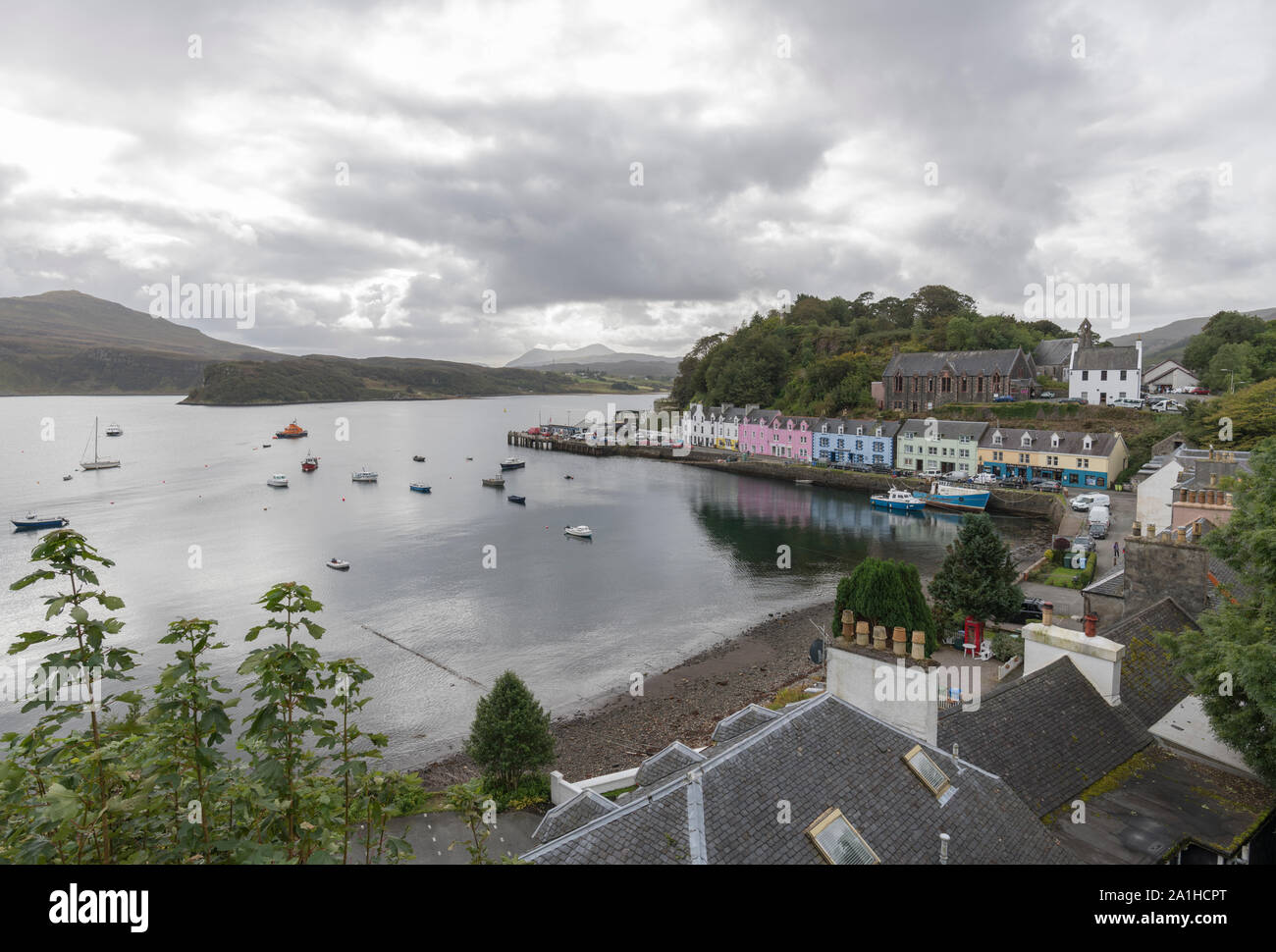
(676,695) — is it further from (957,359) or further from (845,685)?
(957,359)

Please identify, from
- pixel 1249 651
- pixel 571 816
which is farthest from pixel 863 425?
pixel 571 816

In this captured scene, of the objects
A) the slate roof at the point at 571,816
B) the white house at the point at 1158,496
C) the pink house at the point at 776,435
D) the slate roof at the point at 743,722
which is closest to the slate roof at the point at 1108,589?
the white house at the point at 1158,496

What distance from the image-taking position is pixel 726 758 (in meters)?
7.72

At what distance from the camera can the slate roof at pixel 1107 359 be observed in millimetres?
69225

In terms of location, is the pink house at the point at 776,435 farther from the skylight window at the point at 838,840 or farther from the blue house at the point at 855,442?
the skylight window at the point at 838,840

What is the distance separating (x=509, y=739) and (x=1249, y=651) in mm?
13868

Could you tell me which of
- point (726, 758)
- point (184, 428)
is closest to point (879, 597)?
point (726, 758)

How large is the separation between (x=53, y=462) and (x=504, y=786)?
329 ft

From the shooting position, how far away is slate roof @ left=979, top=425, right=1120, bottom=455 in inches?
2285

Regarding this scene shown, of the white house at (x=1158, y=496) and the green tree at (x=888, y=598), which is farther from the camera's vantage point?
the white house at (x=1158, y=496)

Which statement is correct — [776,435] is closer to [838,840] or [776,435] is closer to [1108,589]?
[1108,589]

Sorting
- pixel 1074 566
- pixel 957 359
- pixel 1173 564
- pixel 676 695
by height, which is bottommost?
pixel 676 695

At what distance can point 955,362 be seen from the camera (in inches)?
3127

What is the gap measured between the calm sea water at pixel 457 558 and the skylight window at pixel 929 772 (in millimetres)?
16552
